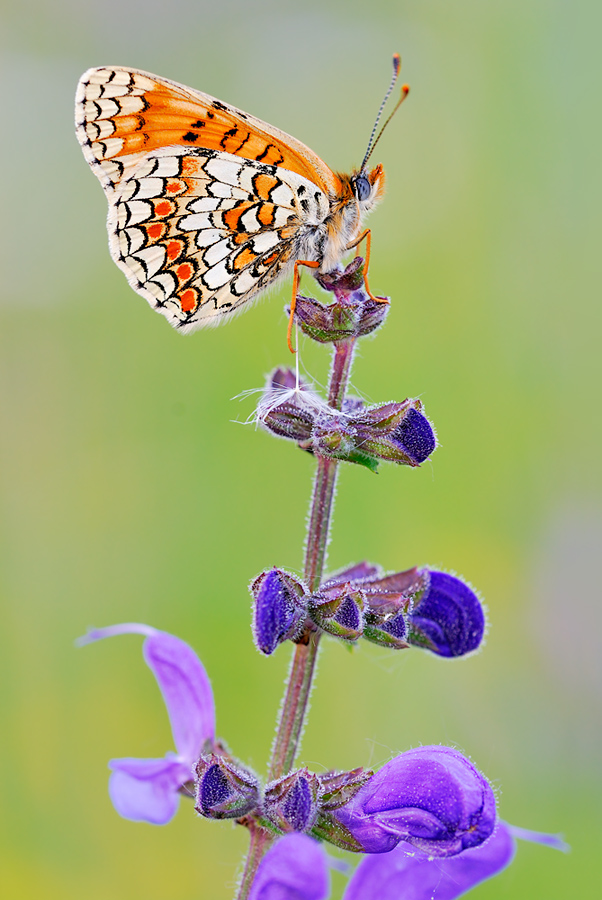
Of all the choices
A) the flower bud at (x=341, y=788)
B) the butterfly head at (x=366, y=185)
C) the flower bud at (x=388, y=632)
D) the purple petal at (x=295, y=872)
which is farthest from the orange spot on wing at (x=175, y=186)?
the purple petal at (x=295, y=872)

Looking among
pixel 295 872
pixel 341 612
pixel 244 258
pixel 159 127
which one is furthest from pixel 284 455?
pixel 295 872

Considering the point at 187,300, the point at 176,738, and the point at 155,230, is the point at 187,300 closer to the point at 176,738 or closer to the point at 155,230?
the point at 155,230

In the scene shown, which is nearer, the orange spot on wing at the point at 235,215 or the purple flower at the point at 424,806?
the purple flower at the point at 424,806

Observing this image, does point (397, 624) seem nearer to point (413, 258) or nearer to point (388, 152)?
point (413, 258)

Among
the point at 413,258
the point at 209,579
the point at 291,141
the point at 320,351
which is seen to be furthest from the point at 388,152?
the point at 291,141

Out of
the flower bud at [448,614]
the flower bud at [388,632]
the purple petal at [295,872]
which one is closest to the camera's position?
the purple petal at [295,872]

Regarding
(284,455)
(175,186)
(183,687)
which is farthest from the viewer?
(284,455)

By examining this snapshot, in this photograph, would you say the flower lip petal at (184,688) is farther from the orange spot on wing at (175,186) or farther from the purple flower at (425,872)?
the orange spot on wing at (175,186)
